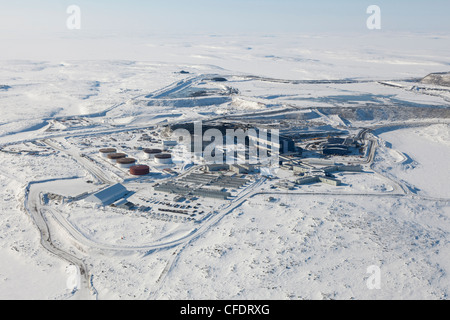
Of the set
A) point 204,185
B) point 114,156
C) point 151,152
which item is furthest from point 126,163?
point 204,185

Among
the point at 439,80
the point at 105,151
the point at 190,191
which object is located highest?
the point at 439,80

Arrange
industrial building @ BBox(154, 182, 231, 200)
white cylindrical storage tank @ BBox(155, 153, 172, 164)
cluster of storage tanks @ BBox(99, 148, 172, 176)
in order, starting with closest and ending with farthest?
industrial building @ BBox(154, 182, 231, 200) < cluster of storage tanks @ BBox(99, 148, 172, 176) < white cylindrical storage tank @ BBox(155, 153, 172, 164)

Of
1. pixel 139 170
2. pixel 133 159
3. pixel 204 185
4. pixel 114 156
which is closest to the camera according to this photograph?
pixel 204 185

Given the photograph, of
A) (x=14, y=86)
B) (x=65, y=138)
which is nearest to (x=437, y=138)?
(x=65, y=138)

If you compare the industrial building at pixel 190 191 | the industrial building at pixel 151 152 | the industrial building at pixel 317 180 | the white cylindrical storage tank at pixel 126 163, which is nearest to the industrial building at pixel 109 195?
the industrial building at pixel 190 191

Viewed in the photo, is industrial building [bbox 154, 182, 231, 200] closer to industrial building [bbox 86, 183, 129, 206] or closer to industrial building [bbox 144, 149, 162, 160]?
industrial building [bbox 86, 183, 129, 206]

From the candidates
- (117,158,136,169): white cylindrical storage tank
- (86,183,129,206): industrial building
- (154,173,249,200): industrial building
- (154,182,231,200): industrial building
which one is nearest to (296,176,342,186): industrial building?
(154,173,249,200): industrial building

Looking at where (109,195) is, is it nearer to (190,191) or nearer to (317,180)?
(190,191)
